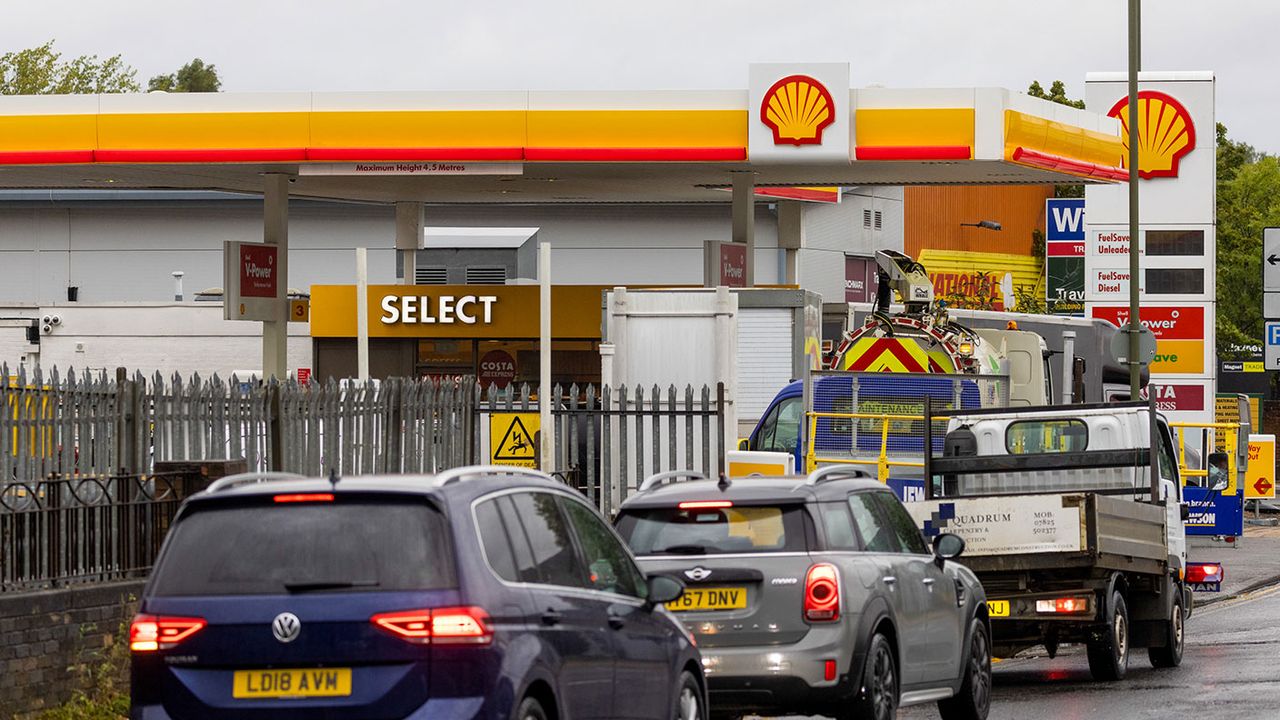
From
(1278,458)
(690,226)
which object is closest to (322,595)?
(690,226)

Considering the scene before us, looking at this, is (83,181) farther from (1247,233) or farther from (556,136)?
(1247,233)

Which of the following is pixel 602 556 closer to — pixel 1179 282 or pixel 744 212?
pixel 744 212

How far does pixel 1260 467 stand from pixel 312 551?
105 ft

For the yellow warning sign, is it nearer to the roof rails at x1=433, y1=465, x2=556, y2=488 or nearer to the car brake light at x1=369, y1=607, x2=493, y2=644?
the roof rails at x1=433, y1=465, x2=556, y2=488

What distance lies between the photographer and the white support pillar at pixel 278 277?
31.6 m

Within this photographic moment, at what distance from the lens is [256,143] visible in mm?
28844

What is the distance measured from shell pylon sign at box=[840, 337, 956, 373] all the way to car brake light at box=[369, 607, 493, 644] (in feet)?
63.6

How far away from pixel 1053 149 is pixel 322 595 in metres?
23.1

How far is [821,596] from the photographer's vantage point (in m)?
11.4

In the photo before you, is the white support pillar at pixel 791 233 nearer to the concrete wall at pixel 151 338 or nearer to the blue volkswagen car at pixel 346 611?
the concrete wall at pixel 151 338

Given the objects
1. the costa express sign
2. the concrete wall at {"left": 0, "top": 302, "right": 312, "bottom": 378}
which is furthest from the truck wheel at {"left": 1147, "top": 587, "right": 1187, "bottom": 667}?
the concrete wall at {"left": 0, "top": 302, "right": 312, "bottom": 378}

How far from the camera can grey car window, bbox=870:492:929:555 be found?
12789mm

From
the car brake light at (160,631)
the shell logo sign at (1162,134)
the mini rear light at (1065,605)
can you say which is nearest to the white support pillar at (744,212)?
the shell logo sign at (1162,134)

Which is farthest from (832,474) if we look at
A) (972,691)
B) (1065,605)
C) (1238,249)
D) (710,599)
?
(1238,249)
